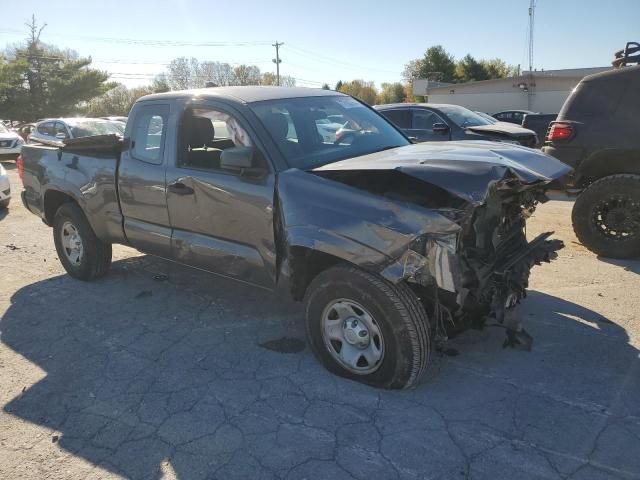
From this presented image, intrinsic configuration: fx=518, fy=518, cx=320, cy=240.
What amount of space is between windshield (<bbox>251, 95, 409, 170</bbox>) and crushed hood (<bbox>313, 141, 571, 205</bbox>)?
24 cm

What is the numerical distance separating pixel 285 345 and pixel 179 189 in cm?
153

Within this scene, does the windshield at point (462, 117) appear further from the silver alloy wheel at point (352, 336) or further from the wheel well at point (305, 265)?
the silver alloy wheel at point (352, 336)

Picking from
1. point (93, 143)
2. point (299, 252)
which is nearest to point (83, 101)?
point (93, 143)

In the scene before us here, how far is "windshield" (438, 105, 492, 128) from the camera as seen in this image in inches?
389

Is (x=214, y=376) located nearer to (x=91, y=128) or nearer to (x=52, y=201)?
(x=52, y=201)

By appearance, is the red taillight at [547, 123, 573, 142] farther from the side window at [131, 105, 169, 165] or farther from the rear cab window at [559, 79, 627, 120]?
the side window at [131, 105, 169, 165]

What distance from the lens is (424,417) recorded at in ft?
10.2

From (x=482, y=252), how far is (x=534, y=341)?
1014 millimetres

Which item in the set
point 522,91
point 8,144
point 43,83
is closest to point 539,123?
point 8,144


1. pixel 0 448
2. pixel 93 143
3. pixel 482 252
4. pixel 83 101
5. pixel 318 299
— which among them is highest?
pixel 83 101

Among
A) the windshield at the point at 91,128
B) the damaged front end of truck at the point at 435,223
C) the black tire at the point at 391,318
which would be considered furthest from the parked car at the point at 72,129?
the black tire at the point at 391,318

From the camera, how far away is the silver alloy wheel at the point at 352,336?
3336mm

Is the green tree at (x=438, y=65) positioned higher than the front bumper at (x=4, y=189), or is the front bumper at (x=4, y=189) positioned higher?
the green tree at (x=438, y=65)

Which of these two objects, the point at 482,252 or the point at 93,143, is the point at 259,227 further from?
the point at 93,143
